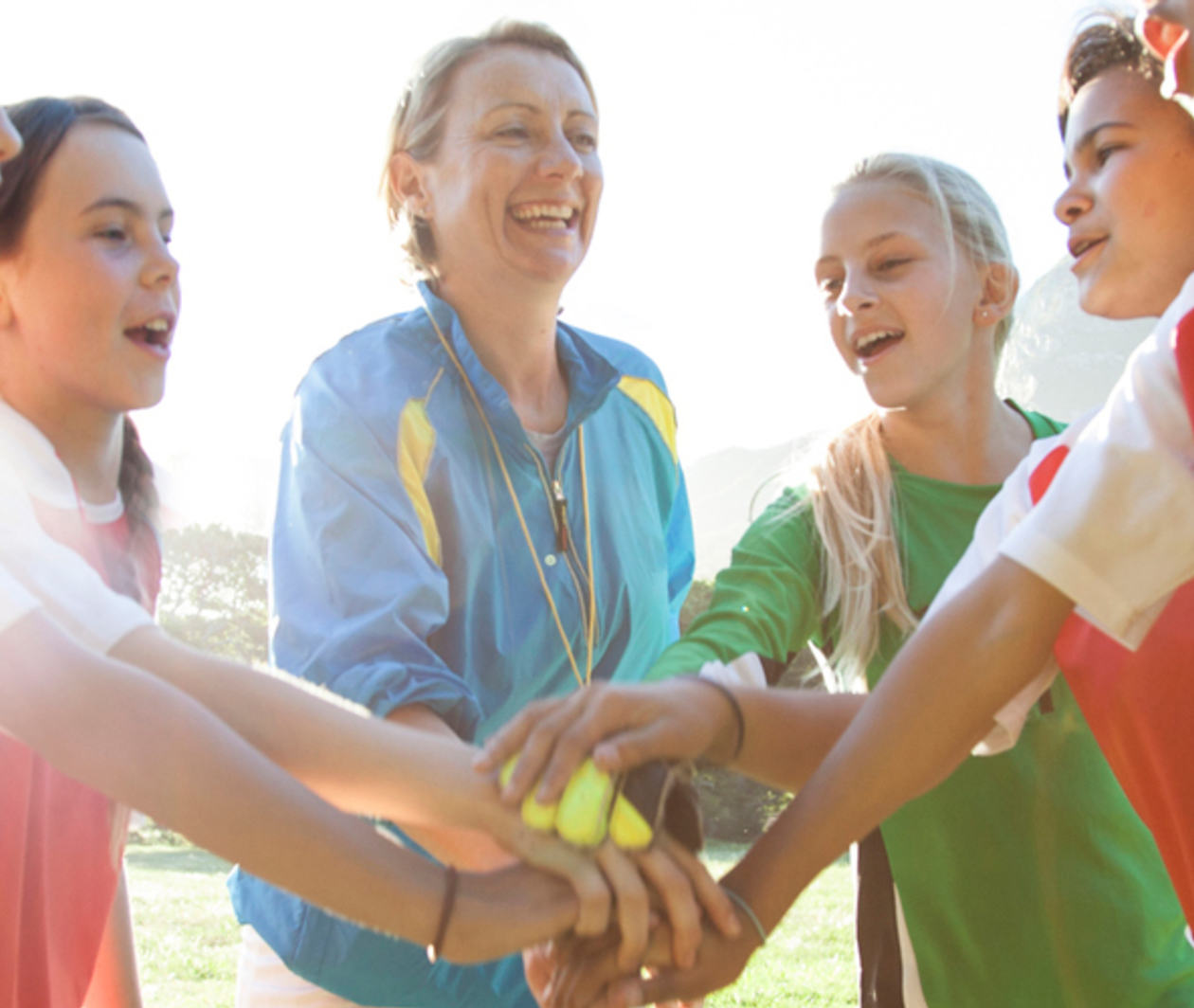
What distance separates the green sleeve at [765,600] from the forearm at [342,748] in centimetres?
40

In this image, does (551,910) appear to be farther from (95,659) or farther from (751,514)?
(751,514)

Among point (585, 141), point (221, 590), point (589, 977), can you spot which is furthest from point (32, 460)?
point (221, 590)

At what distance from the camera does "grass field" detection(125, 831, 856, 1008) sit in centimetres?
626

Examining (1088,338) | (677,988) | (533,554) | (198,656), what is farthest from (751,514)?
(1088,338)

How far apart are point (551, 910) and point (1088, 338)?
175 feet

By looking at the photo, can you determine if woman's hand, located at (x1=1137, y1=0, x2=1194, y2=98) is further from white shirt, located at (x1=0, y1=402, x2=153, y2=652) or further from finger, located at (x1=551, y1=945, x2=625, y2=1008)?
white shirt, located at (x1=0, y1=402, x2=153, y2=652)

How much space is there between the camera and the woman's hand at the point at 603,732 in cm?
190

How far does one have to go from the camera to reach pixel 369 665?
1.98 meters

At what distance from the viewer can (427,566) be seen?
208 centimetres

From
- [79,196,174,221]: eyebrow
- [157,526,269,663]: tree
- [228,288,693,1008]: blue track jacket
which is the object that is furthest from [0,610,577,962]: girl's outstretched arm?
[157,526,269,663]: tree

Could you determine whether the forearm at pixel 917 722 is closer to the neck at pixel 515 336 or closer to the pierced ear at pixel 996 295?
the neck at pixel 515 336

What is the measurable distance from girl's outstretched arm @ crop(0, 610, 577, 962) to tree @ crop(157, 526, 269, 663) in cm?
1187

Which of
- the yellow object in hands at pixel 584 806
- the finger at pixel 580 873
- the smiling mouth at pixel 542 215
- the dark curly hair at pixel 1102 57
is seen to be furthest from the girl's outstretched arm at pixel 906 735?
the smiling mouth at pixel 542 215

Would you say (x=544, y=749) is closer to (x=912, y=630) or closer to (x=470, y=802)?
(x=470, y=802)
